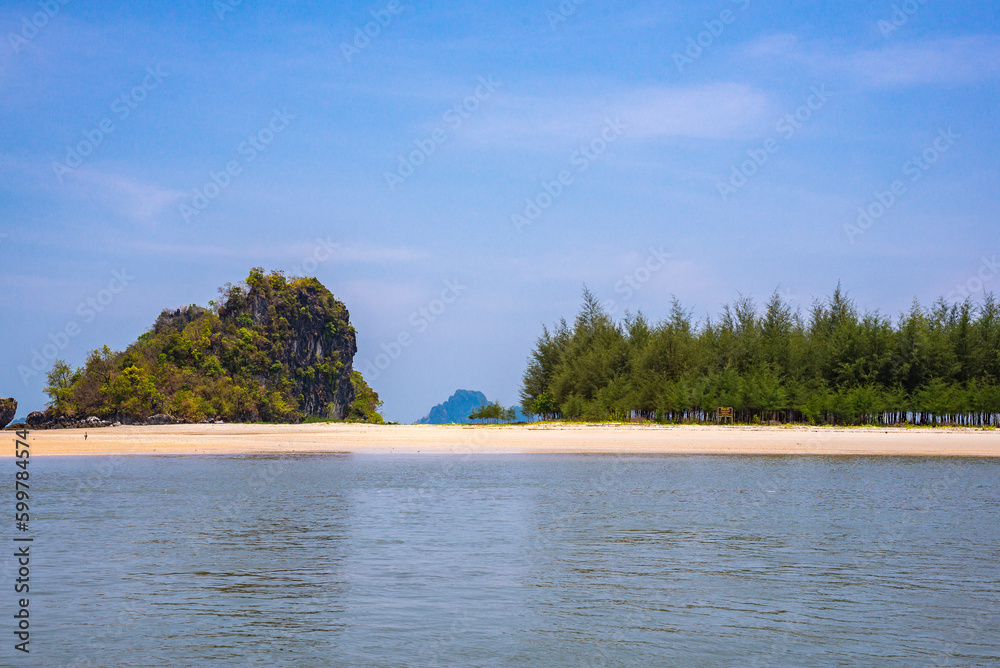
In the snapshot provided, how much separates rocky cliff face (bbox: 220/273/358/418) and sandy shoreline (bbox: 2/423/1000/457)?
77.1 feet

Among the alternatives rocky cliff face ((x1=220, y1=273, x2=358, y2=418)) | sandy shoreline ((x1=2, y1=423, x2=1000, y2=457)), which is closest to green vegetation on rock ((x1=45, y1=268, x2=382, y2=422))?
rocky cliff face ((x1=220, y1=273, x2=358, y2=418))

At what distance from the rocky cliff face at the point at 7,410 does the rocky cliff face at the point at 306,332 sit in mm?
15332

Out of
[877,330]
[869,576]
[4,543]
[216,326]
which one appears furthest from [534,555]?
[216,326]

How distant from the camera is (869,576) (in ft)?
29.5

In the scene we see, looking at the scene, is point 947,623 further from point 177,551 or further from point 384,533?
point 177,551

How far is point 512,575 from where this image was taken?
29.9 feet

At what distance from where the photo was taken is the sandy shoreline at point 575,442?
1090 inches

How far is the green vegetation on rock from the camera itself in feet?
160

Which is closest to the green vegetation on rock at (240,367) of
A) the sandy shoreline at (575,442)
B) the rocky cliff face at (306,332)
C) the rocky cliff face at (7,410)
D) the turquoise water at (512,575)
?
the rocky cliff face at (306,332)

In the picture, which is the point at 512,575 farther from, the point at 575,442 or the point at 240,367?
the point at 240,367

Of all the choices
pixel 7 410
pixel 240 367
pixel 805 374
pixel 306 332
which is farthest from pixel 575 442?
pixel 306 332

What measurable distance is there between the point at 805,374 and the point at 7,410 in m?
46.7

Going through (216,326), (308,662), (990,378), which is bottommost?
(308,662)

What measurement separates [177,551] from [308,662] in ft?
15.9
